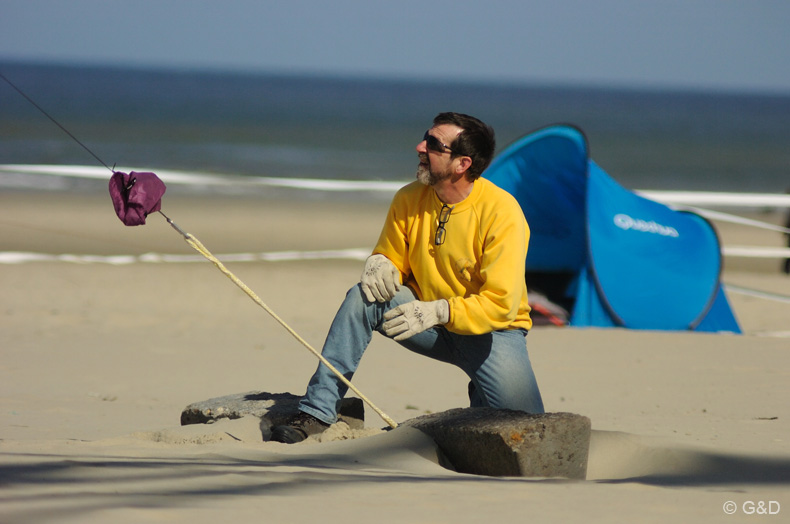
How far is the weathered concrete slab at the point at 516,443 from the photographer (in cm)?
295

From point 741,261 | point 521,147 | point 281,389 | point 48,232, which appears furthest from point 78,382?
point 741,261

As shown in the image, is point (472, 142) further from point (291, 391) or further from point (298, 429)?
point (291, 391)

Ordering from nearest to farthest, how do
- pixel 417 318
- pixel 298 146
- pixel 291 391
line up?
pixel 417 318
pixel 291 391
pixel 298 146

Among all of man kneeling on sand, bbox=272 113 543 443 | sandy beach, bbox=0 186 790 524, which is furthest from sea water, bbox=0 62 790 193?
man kneeling on sand, bbox=272 113 543 443

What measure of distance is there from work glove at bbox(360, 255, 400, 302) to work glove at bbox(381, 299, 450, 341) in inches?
4.0

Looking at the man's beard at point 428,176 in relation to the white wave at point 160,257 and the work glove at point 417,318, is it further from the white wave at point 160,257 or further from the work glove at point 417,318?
the white wave at point 160,257

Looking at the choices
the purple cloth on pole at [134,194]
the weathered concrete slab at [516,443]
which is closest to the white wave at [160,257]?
the purple cloth on pole at [134,194]

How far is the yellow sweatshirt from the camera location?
323 cm

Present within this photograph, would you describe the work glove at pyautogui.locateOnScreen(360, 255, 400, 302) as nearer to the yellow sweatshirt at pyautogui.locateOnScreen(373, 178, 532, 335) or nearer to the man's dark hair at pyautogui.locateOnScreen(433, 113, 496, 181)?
the yellow sweatshirt at pyautogui.locateOnScreen(373, 178, 532, 335)

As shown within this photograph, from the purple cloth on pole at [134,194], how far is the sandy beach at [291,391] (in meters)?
0.84

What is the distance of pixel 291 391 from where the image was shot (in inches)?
187

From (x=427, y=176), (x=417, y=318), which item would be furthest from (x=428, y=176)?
(x=417, y=318)

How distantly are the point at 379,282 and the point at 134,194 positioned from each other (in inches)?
38.1

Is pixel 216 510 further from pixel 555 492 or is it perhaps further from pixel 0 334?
pixel 0 334
